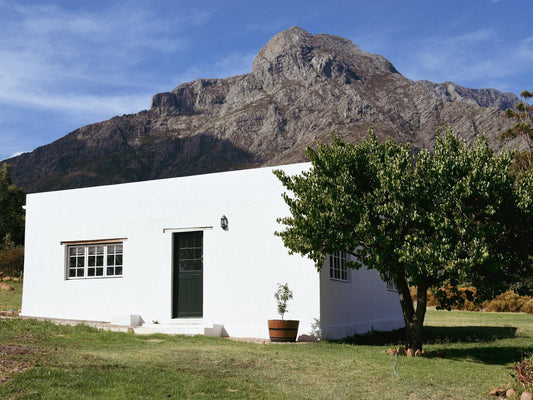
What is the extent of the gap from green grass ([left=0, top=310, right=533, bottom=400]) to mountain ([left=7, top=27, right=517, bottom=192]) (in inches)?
3395

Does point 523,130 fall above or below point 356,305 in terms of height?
above

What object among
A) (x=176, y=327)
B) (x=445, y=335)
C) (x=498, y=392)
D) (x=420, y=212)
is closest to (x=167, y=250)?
(x=176, y=327)

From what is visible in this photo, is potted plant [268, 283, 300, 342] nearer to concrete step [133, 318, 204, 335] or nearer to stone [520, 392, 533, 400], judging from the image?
concrete step [133, 318, 204, 335]

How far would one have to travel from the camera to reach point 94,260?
16750 mm

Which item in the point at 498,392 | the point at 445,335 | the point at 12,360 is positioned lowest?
the point at 498,392

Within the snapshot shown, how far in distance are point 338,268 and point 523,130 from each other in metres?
31.2

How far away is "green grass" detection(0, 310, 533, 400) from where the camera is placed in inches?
A: 297

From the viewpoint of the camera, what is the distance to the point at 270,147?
120 metres

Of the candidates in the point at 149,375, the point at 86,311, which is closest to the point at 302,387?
the point at 149,375

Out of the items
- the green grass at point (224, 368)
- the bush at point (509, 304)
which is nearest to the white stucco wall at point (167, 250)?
the green grass at point (224, 368)

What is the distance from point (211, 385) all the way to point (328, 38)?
17185cm

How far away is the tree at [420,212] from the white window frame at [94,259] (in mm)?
6674

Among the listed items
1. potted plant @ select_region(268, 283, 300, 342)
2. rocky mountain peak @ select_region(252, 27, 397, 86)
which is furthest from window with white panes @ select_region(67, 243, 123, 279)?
rocky mountain peak @ select_region(252, 27, 397, 86)

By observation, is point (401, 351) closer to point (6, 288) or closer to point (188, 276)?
point (188, 276)
